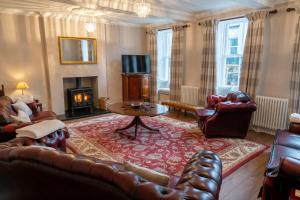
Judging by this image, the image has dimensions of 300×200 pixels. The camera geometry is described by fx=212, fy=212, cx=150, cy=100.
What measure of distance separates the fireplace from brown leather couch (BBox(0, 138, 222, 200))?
478 cm

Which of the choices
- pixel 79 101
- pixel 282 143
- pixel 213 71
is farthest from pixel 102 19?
pixel 282 143

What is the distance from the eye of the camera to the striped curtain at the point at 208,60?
534 centimetres

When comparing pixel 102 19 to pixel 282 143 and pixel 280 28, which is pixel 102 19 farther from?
pixel 282 143

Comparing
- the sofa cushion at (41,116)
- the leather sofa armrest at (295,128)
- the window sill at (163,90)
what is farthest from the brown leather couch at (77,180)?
the window sill at (163,90)

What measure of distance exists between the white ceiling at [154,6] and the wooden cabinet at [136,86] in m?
2.10

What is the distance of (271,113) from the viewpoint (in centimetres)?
446

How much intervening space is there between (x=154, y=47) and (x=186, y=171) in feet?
19.7

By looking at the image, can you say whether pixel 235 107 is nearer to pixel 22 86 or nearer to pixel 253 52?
pixel 253 52

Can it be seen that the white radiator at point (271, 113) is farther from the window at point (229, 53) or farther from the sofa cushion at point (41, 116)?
the sofa cushion at point (41, 116)

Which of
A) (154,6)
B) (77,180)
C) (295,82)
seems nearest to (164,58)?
(154,6)

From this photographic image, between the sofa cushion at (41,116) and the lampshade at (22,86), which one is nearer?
the sofa cushion at (41,116)

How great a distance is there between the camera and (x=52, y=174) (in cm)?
117

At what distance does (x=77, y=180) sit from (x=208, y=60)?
16.4 ft

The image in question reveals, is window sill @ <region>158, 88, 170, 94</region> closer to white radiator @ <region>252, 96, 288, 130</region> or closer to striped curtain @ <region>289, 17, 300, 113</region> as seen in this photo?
white radiator @ <region>252, 96, 288, 130</region>
